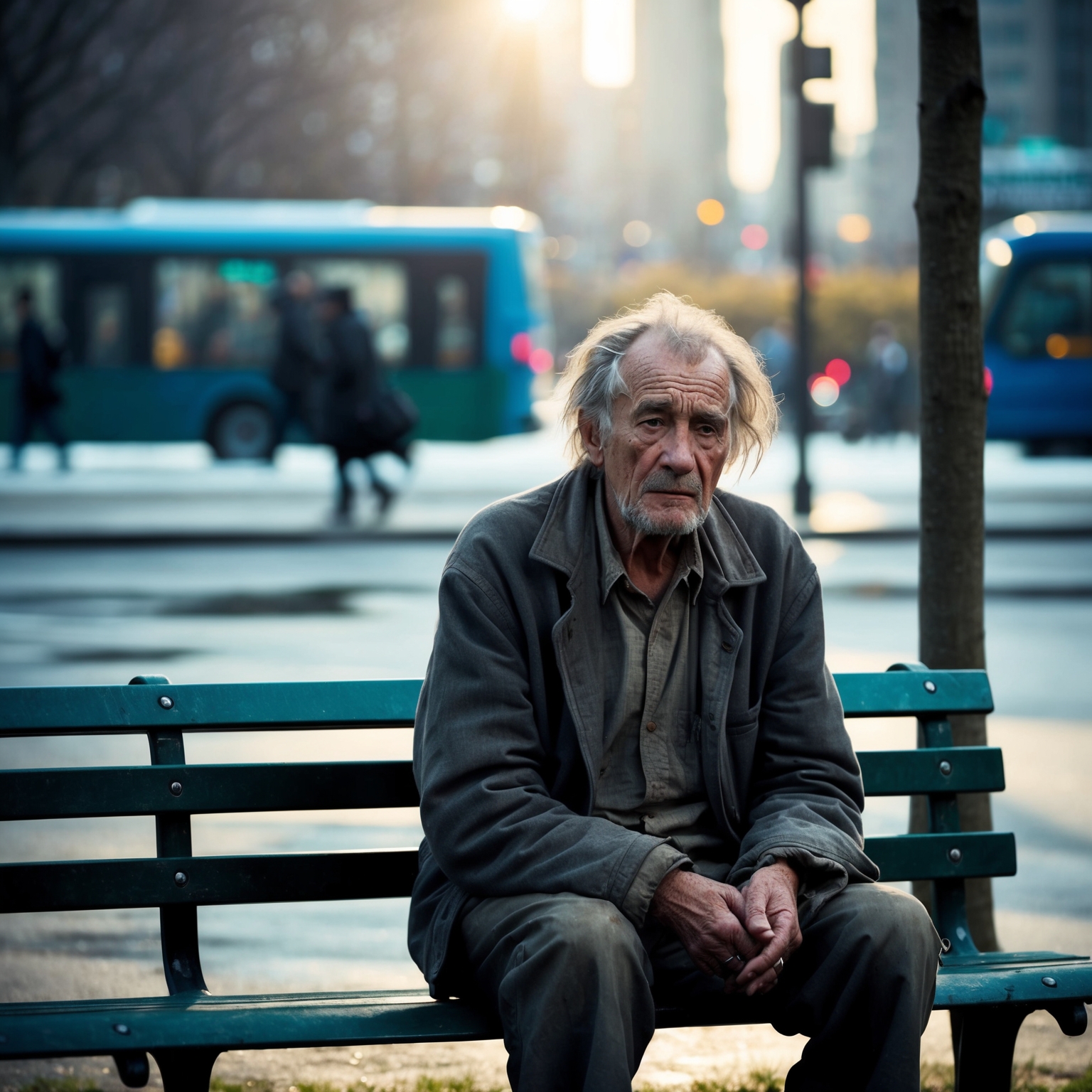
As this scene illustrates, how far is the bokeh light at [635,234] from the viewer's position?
287 feet

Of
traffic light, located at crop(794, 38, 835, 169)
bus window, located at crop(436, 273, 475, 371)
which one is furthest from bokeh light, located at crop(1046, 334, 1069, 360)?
traffic light, located at crop(794, 38, 835, 169)

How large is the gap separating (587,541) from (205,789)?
2.76 feet

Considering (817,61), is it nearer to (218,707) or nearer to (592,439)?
(592,439)

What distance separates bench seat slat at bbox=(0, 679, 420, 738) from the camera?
10.3 ft

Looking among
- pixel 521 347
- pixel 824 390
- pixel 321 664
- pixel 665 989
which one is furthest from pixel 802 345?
pixel 824 390

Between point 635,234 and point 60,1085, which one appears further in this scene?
point 635,234

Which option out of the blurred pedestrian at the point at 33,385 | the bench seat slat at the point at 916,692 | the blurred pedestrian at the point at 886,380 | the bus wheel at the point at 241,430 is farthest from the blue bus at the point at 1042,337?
the bench seat slat at the point at 916,692

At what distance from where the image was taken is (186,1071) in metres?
2.83

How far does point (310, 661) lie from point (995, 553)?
6.76m

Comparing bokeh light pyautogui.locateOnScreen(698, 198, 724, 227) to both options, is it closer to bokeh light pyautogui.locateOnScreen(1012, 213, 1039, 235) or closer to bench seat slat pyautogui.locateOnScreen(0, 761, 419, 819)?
bokeh light pyautogui.locateOnScreen(1012, 213, 1039, 235)

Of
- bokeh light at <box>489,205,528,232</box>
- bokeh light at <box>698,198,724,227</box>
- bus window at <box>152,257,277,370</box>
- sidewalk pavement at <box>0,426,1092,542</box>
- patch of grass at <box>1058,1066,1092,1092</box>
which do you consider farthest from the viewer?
bokeh light at <box>698,198,724,227</box>

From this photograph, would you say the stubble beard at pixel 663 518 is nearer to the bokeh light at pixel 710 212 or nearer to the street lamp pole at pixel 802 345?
the street lamp pole at pixel 802 345

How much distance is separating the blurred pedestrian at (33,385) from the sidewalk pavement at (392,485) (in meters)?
0.41

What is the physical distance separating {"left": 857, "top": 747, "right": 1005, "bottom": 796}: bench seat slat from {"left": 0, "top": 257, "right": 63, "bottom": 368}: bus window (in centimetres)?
2059
